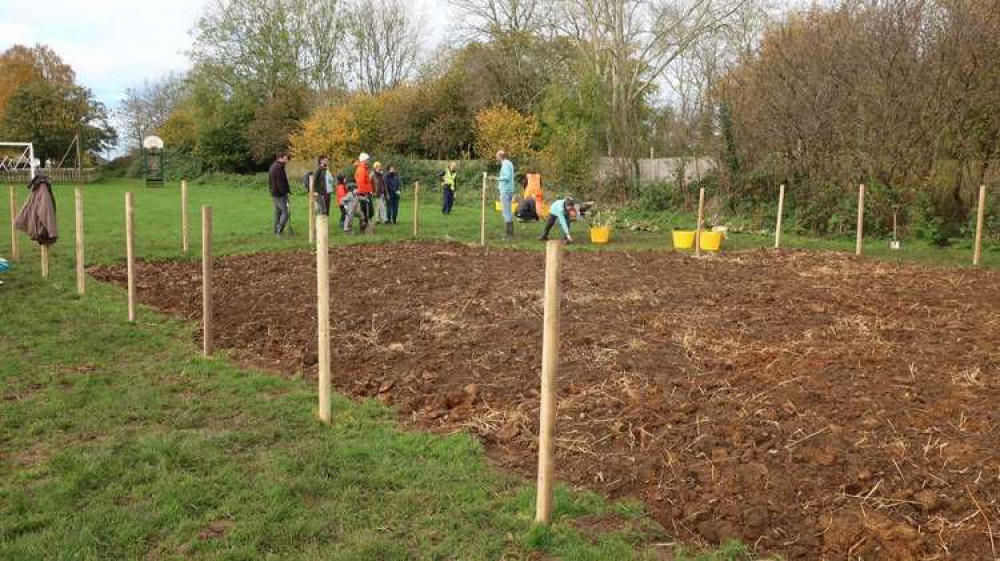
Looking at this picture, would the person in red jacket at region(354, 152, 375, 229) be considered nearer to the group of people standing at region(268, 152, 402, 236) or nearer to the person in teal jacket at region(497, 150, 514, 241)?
the group of people standing at region(268, 152, 402, 236)

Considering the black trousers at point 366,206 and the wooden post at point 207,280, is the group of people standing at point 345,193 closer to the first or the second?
the black trousers at point 366,206

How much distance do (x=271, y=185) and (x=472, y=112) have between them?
63.9 ft

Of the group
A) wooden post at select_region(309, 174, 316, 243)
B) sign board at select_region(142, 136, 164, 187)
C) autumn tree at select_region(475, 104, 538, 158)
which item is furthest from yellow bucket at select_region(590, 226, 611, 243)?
sign board at select_region(142, 136, 164, 187)

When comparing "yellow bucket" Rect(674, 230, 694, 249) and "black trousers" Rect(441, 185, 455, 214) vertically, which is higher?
"black trousers" Rect(441, 185, 455, 214)

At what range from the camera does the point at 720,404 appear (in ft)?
16.0

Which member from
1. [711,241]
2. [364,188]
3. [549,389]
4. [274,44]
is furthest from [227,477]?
[274,44]

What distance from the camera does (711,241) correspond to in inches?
551

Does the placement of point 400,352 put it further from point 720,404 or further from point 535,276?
point 535,276

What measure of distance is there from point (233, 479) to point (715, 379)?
3.29m

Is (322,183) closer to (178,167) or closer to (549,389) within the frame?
(549,389)

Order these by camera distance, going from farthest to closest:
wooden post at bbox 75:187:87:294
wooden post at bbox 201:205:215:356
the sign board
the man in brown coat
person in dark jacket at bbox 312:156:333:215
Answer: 1. the sign board
2. person in dark jacket at bbox 312:156:333:215
3. the man in brown coat
4. wooden post at bbox 75:187:87:294
5. wooden post at bbox 201:205:215:356

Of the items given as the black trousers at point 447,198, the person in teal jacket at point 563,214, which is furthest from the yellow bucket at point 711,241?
the black trousers at point 447,198

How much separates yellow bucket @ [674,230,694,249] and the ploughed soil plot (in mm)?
3527

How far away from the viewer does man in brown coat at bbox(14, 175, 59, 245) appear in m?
9.68
